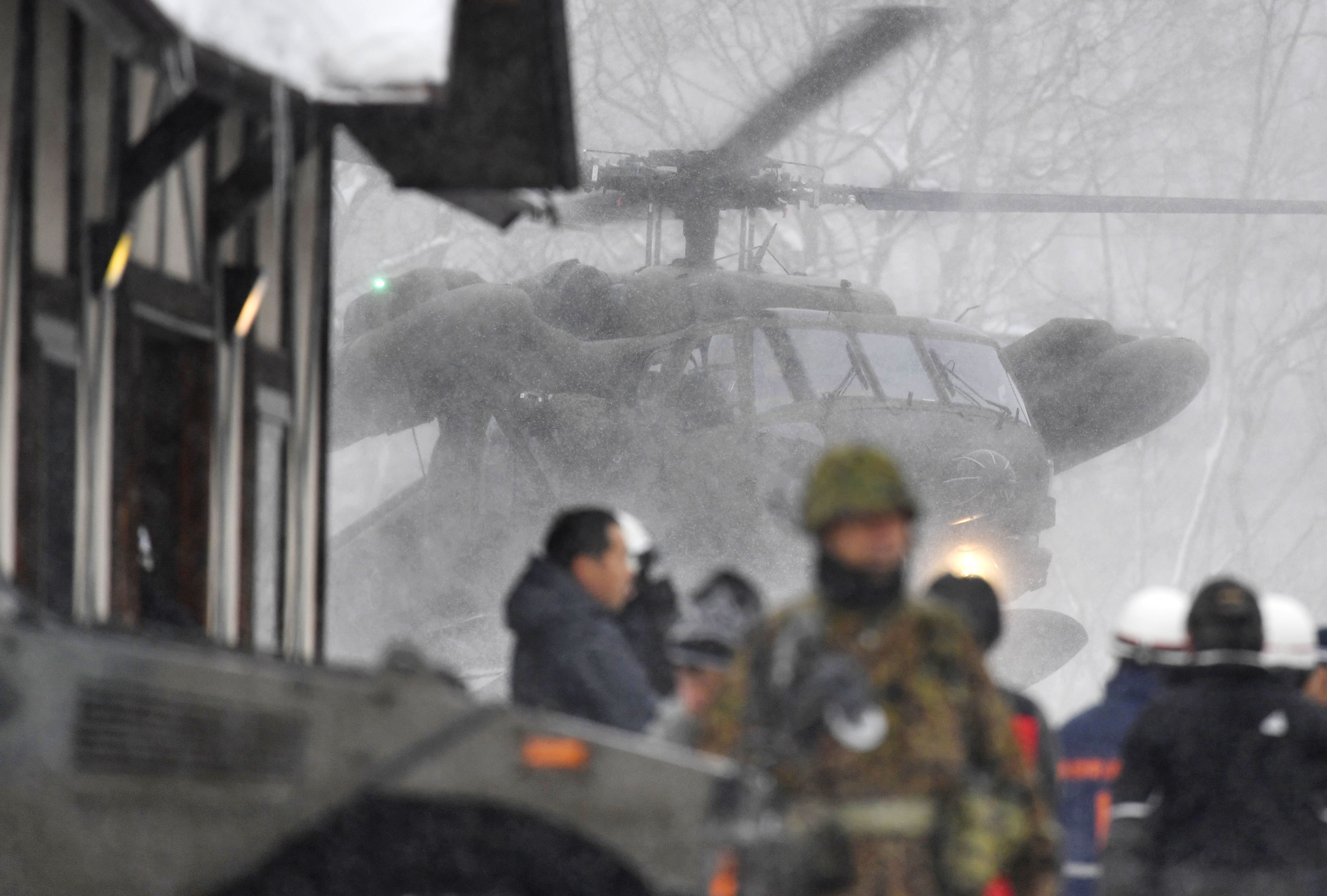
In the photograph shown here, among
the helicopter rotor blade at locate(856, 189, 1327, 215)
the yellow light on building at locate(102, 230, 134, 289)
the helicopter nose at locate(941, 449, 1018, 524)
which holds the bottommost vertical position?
the helicopter nose at locate(941, 449, 1018, 524)

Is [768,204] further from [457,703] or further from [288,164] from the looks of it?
[457,703]

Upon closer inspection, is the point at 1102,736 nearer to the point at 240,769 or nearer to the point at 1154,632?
the point at 1154,632

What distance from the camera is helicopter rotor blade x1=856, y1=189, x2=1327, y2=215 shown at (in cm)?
1302

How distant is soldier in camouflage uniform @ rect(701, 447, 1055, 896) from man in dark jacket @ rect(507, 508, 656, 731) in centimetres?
124

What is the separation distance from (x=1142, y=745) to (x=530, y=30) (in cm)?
285

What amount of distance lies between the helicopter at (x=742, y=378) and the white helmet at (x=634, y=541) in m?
5.83

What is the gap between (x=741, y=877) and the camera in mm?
2877

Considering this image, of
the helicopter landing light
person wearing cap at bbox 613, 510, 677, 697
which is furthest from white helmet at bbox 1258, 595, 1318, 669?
the helicopter landing light

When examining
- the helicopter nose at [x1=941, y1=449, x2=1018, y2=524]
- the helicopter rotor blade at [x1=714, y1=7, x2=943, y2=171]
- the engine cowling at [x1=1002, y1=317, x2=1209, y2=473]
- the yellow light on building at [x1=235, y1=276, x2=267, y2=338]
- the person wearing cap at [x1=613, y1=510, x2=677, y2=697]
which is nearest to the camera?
the person wearing cap at [x1=613, y1=510, x2=677, y2=697]

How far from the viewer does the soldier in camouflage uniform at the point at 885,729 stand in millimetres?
2869

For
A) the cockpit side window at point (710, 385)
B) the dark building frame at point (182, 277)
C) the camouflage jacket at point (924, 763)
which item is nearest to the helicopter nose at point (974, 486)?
the cockpit side window at point (710, 385)

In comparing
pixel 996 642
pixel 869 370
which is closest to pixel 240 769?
pixel 996 642

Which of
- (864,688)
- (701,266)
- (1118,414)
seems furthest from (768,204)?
(864,688)

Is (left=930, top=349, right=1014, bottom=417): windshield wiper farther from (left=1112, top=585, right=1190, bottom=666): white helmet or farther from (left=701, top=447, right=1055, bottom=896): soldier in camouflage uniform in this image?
(left=701, top=447, right=1055, bottom=896): soldier in camouflage uniform
